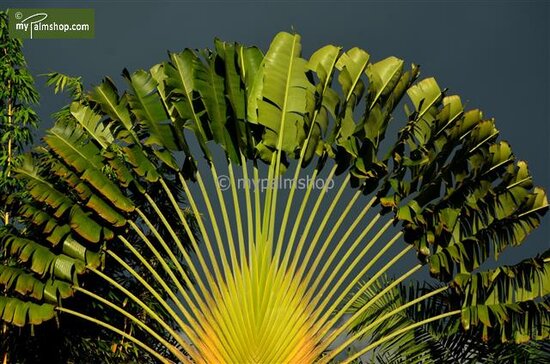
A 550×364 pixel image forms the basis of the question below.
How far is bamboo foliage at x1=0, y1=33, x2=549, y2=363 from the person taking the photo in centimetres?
697

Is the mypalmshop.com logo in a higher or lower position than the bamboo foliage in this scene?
higher

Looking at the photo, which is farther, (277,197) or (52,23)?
(52,23)

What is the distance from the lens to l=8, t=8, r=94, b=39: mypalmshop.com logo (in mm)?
9592

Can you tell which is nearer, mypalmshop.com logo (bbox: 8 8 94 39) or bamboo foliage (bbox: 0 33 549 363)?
bamboo foliage (bbox: 0 33 549 363)

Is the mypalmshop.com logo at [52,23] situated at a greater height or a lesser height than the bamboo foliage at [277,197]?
greater

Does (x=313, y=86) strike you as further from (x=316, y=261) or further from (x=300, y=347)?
(x=300, y=347)

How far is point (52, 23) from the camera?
32.4ft

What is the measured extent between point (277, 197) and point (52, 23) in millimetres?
4428

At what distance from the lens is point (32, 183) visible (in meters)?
7.47

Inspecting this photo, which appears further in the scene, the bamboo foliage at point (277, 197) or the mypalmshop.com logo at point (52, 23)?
the mypalmshop.com logo at point (52, 23)

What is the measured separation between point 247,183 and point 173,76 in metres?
1.41

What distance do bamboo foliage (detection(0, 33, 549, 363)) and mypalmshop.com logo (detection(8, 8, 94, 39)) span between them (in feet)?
6.98

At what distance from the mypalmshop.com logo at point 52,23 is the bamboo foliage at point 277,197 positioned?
213 centimetres

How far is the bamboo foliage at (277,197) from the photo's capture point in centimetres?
697
